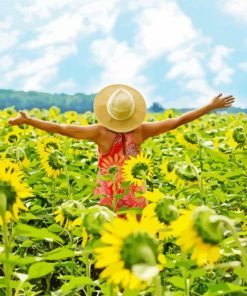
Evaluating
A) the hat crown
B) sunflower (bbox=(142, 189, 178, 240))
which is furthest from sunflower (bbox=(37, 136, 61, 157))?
sunflower (bbox=(142, 189, 178, 240))

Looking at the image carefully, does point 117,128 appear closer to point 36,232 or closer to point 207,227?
point 36,232

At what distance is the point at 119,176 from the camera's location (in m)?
3.87

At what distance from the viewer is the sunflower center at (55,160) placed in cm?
394

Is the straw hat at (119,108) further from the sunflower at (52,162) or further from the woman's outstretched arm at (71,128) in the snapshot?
the sunflower at (52,162)

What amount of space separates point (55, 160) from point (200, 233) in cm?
244

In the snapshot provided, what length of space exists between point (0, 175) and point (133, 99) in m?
2.11

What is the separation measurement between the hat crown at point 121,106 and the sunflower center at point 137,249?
8.00 feet

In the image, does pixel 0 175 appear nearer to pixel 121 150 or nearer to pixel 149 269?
pixel 149 269

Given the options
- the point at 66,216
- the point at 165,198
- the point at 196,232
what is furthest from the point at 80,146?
the point at 196,232

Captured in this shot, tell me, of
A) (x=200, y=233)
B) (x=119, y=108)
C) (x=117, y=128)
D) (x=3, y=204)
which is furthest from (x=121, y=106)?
(x=200, y=233)

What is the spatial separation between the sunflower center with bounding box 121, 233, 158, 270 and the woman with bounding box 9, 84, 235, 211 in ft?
7.82

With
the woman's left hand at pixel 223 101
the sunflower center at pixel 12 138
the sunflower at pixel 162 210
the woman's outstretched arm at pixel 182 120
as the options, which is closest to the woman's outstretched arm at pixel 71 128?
the woman's outstretched arm at pixel 182 120

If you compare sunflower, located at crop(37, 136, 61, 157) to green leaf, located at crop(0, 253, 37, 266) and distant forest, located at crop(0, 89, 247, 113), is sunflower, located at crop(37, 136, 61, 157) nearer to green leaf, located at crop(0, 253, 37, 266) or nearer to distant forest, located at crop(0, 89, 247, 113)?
green leaf, located at crop(0, 253, 37, 266)

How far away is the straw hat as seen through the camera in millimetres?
3889
